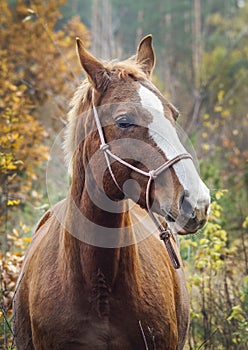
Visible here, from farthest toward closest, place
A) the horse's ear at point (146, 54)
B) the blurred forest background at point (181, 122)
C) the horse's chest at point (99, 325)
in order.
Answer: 1. the blurred forest background at point (181, 122)
2. the horse's ear at point (146, 54)
3. the horse's chest at point (99, 325)

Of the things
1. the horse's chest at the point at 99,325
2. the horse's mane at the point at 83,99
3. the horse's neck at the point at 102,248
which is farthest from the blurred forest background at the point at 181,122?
the horse's mane at the point at 83,99

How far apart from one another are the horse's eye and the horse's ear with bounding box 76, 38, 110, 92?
246 mm

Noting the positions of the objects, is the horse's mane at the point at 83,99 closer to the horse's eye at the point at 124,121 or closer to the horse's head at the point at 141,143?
the horse's head at the point at 141,143

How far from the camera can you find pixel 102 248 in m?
2.92

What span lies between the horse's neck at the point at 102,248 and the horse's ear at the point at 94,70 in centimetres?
56

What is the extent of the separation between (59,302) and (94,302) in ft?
0.64

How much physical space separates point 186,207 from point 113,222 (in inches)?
22.2

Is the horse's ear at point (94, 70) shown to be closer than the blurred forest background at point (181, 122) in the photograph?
Yes

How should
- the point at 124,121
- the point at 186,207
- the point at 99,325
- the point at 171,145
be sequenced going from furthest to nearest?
the point at 99,325 → the point at 124,121 → the point at 171,145 → the point at 186,207

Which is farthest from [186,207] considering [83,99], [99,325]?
[83,99]

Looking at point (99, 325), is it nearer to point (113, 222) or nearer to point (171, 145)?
point (113, 222)

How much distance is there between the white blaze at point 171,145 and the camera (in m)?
2.46

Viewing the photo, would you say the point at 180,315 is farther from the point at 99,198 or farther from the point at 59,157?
the point at 59,157

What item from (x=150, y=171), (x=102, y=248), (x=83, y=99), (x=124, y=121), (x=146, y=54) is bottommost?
(x=102, y=248)
